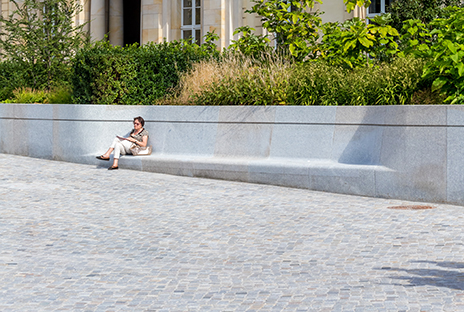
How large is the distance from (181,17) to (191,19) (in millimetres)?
409

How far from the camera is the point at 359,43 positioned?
12375 mm

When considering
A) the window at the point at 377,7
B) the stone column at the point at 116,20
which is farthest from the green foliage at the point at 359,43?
the stone column at the point at 116,20

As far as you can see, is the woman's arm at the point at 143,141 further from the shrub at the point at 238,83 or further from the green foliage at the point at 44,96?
the green foliage at the point at 44,96

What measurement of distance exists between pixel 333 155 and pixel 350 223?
9.10 feet

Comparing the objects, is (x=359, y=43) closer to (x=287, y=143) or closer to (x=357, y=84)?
(x=357, y=84)

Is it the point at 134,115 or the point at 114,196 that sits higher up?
the point at 134,115

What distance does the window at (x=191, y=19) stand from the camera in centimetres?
2397

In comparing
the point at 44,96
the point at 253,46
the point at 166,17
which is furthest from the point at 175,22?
the point at 253,46

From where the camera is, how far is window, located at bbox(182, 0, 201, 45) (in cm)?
2397

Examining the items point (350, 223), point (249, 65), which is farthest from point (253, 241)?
point (249, 65)

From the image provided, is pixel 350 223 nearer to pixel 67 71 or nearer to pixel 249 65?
pixel 249 65

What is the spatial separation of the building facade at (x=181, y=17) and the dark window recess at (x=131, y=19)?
1.31ft

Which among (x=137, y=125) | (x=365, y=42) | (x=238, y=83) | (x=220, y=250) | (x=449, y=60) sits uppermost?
(x=365, y=42)

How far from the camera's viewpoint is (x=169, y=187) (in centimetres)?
1066
